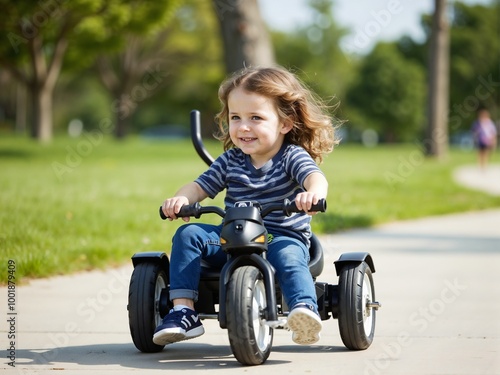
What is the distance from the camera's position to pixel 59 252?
7.10 meters

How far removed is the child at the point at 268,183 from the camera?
402 cm

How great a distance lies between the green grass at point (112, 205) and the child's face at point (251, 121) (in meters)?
2.60

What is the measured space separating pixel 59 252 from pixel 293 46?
214 feet

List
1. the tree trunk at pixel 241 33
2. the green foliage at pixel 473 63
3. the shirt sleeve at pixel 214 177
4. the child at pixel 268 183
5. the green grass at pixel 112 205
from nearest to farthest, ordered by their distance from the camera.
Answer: the child at pixel 268 183 < the shirt sleeve at pixel 214 177 < the green grass at pixel 112 205 < the tree trunk at pixel 241 33 < the green foliage at pixel 473 63

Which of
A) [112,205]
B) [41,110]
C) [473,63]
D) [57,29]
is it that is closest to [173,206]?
[112,205]

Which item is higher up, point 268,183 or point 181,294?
point 268,183

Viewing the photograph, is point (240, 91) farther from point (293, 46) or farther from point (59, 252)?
point (293, 46)

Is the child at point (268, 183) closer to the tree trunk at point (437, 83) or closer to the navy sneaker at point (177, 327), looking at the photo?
the navy sneaker at point (177, 327)

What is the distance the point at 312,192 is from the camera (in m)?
3.91

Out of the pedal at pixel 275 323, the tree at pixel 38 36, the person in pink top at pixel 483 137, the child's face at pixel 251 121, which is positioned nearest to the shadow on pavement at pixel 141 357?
the pedal at pixel 275 323

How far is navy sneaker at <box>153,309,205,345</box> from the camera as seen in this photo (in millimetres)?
3967

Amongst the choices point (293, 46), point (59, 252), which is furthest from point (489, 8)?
point (59, 252)

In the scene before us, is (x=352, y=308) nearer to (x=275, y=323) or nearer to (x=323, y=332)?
(x=275, y=323)

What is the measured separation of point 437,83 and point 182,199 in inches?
911
